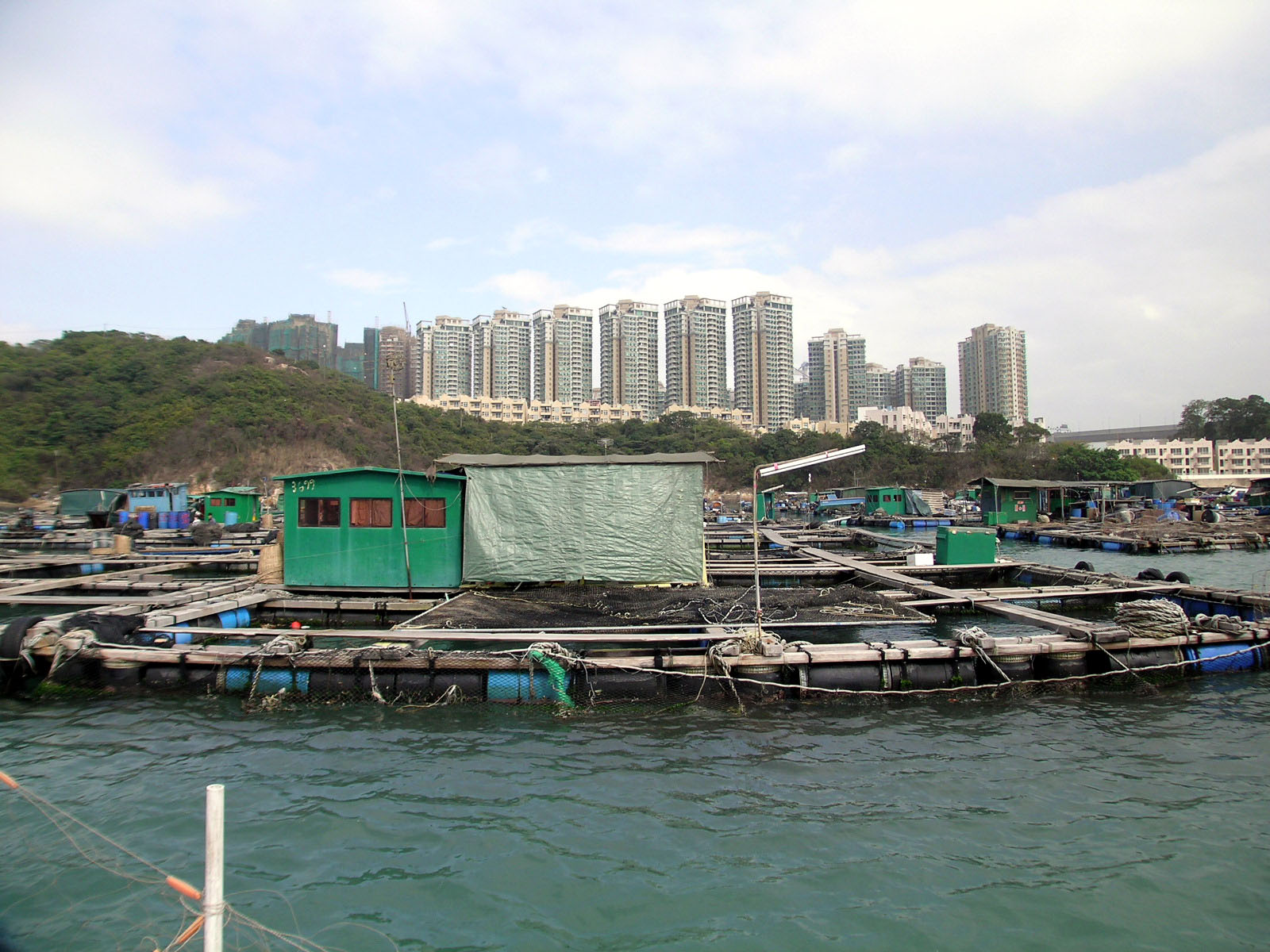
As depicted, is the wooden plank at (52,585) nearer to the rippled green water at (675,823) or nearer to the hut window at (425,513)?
the rippled green water at (675,823)

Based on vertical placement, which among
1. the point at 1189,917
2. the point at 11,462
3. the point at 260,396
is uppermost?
the point at 260,396

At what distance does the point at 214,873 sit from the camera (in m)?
2.69

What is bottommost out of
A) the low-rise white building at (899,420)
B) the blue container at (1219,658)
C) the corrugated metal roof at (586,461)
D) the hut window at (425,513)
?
the blue container at (1219,658)

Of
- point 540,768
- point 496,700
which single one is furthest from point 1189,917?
point 496,700

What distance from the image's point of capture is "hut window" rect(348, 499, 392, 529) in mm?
15312

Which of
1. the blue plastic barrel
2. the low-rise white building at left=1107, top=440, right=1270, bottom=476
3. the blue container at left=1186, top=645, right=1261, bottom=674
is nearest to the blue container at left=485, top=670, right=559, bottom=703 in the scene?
the blue plastic barrel

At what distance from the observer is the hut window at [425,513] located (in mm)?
15305

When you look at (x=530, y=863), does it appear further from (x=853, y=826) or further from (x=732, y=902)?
(x=853, y=826)

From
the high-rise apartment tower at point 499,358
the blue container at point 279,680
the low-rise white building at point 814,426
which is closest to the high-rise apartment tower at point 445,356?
the high-rise apartment tower at point 499,358

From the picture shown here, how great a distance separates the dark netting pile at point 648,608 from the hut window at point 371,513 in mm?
2584

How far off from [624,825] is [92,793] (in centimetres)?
562

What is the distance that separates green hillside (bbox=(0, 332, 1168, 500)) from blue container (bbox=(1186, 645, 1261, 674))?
63.0 meters

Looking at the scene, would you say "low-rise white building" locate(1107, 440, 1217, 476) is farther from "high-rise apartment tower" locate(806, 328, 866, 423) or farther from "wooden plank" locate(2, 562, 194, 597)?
"wooden plank" locate(2, 562, 194, 597)

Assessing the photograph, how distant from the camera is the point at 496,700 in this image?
9562 millimetres
